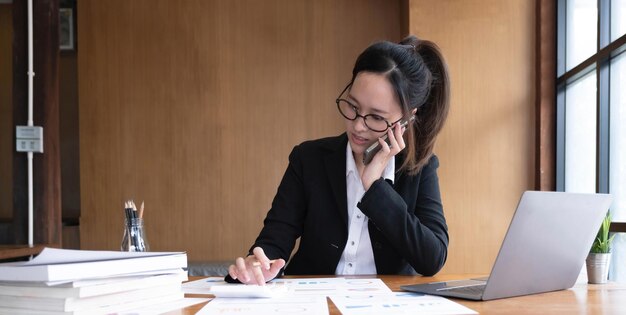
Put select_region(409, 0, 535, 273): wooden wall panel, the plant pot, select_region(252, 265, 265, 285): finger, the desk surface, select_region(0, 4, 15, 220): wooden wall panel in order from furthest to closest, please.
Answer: select_region(0, 4, 15, 220): wooden wall panel, select_region(409, 0, 535, 273): wooden wall panel, the plant pot, select_region(252, 265, 265, 285): finger, the desk surface

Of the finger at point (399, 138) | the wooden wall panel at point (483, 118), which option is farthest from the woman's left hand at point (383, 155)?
the wooden wall panel at point (483, 118)

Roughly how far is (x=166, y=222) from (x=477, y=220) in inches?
90.8

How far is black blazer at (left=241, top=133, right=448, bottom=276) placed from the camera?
5.90 feet

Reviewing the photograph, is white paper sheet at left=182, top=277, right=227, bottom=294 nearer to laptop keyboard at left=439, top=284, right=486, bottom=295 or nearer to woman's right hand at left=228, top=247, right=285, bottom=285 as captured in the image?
woman's right hand at left=228, top=247, right=285, bottom=285

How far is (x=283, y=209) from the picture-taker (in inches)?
76.7

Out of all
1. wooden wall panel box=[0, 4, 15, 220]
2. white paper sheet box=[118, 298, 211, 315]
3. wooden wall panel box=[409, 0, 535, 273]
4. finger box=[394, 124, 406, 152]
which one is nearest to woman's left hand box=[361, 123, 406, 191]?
finger box=[394, 124, 406, 152]

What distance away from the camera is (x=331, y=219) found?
193 centimetres

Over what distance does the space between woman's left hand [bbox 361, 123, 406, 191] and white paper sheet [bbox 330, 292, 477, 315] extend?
50 centimetres

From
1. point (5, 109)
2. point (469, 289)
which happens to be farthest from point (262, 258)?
point (5, 109)

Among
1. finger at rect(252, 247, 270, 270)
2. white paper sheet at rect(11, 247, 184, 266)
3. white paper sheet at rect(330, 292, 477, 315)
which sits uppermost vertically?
white paper sheet at rect(11, 247, 184, 266)

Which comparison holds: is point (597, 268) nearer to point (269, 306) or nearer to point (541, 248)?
point (541, 248)

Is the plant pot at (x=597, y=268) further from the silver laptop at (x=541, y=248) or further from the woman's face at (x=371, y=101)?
the woman's face at (x=371, y=101)

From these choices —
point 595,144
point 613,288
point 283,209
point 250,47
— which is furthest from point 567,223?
point 250,47

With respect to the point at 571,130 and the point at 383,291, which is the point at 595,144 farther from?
the point at 383,291
